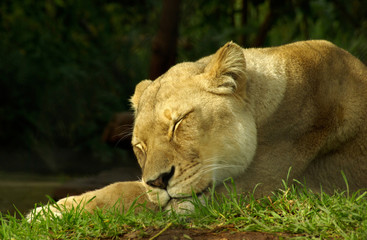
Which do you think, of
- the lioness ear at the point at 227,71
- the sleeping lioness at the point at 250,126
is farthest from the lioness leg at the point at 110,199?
the lioness ear at the point at 227,71

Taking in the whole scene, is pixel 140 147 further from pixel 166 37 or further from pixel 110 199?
pixel 166 37

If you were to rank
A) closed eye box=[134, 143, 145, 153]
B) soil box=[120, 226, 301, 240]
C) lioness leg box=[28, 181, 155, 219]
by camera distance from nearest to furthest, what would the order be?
soil box=[120, 226, 301, 240] → lioness leg box=[28, 181, 155, 219] → closed eye box=[134, 143, 145, 153]

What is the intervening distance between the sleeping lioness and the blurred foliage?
5.40m

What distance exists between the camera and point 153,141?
392 cm

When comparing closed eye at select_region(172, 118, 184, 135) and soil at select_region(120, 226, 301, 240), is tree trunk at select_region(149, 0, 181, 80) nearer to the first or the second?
closed eye at select_region(172, 118, 184, 135)

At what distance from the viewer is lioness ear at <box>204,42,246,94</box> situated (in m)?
4.04

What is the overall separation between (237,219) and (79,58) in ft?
32.3

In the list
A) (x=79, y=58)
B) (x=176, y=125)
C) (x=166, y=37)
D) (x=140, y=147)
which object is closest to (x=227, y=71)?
(x=176, y=125)

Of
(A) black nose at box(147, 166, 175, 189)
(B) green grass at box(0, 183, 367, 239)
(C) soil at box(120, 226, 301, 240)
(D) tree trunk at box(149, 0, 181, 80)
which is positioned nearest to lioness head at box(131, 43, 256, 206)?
(A) black nose at box(147, 166, 175, 189)

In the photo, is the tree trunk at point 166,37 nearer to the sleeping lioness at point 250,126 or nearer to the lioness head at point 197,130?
the sleeping lioness at point 250,126

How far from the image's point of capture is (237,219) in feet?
11.3

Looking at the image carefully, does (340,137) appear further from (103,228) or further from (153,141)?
(103,228)

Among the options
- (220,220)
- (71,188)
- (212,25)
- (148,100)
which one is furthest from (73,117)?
(220,220)

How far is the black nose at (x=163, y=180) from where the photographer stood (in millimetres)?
3717
